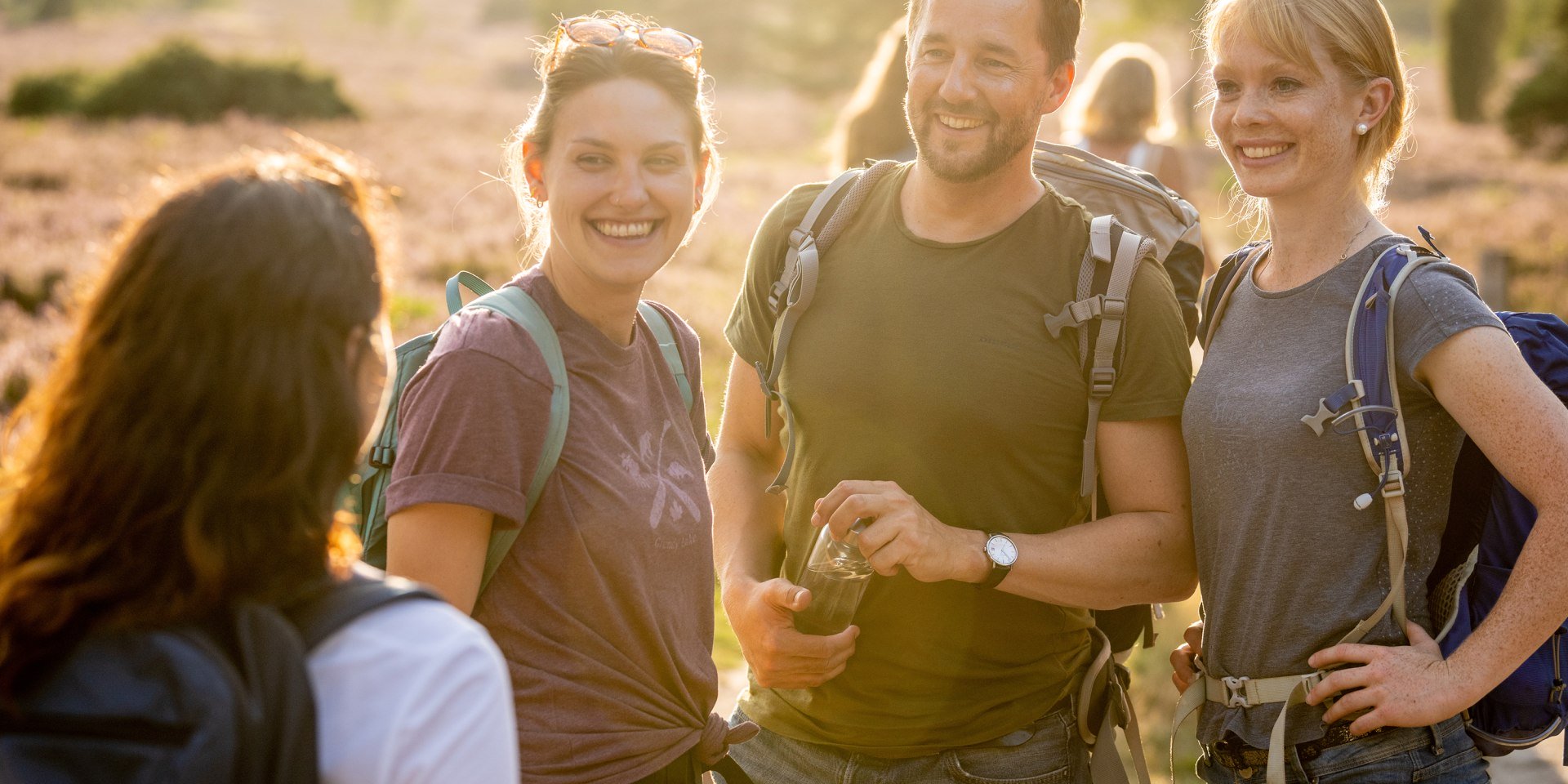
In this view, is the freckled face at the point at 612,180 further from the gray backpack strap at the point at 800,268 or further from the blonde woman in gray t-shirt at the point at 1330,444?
the blonde woman in gray t-shirt at the point at 1330,444

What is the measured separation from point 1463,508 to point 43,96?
26.4 m

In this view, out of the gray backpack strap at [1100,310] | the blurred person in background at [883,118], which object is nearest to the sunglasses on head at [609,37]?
the gray backpack strap at [1100,310]

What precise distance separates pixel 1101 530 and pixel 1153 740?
3.49 metres

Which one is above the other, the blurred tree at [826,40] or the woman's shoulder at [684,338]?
the woman's shoulder at [684,338]

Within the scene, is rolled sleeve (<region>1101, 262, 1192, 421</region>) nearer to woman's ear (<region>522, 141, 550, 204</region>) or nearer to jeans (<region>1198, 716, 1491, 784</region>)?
jeans (<region>1198, 716, 1491, 784</region>)

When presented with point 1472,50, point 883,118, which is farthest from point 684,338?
point 1472,50

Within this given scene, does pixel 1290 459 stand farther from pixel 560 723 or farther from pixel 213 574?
pixel 213 574

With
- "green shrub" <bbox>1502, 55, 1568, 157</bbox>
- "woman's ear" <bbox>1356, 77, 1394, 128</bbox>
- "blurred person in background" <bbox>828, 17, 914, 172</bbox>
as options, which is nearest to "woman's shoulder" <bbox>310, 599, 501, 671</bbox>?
"woman's ear" <bbox>1356, 77, 1394, 128</bbox>

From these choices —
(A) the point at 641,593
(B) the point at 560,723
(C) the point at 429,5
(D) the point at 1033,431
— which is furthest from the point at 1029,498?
(C) the point at 429,5

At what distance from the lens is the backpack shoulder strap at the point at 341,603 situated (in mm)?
1417

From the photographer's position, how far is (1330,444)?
2471 mm

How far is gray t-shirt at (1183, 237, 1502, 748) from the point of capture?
2469 millimetres

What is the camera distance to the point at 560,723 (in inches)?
91.2

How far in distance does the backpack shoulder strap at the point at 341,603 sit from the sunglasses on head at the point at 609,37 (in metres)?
1.54
